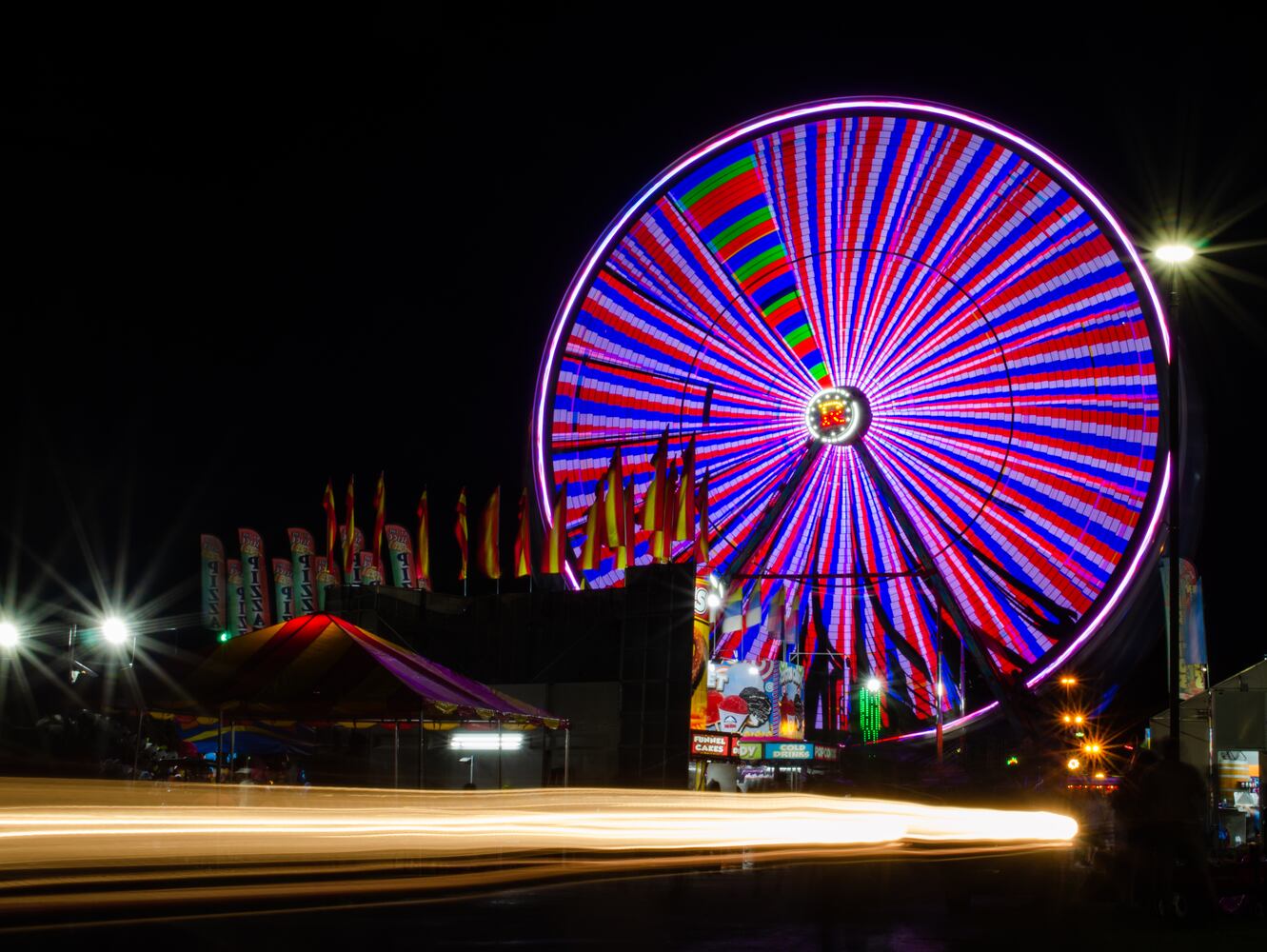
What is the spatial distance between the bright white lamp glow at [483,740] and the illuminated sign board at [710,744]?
3.50 meters

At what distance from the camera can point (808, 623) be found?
35688mm

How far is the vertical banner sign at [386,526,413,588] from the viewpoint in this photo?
4662 cm

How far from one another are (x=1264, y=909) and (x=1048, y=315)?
58.8 ft

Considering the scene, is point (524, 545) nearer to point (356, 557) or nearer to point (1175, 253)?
point (356, 557)

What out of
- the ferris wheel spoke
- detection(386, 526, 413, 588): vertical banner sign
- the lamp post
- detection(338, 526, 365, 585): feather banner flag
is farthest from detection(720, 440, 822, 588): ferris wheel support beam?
detection(386, 526, 413, 588): vertical banner sign

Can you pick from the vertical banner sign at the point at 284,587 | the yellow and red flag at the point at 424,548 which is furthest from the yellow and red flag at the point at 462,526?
the vertical banner sign at the point at 284,587

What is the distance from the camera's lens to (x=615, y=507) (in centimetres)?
3231

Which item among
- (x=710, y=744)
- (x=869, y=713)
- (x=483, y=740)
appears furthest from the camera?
(x=869, y=713)

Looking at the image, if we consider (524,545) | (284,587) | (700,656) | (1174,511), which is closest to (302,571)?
(284,587)

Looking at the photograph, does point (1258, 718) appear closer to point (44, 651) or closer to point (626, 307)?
point (626, 307)

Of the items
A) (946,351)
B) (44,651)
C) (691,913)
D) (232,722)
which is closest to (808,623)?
(946,351)

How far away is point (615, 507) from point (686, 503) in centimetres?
173

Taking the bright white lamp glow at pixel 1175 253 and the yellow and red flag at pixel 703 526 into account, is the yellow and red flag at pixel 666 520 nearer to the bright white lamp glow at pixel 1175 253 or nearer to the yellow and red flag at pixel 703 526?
the yellow and red flag at pixel 703 526

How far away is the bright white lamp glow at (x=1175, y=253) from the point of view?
1841cm
